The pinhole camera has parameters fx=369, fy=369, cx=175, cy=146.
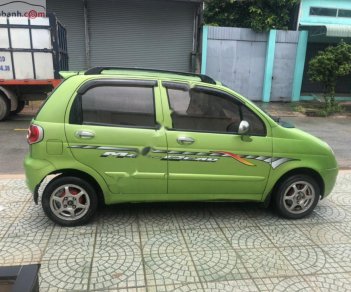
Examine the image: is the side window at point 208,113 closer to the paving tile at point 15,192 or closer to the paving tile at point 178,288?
the paving tile at point 178,288

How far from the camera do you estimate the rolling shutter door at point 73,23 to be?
1608 cm

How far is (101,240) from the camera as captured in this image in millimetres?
3822

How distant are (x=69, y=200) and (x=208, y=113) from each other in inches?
71.1

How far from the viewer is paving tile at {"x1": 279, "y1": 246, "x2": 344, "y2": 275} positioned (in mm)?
3398

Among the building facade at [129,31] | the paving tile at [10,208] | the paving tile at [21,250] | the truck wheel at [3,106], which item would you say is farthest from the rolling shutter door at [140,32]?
the paving tile at [21,250]

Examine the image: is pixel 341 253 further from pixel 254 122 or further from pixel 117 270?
pixel 117 270

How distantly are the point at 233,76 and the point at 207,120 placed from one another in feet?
42.6

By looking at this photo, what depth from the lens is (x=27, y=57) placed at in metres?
10.7

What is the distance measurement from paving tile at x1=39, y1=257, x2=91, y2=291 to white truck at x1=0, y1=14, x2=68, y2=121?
28.0 feet

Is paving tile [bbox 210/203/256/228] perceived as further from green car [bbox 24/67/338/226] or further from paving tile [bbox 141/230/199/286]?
paving tile [bbox 141/230/199/286]

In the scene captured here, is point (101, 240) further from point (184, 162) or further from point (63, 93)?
point (63, 93)

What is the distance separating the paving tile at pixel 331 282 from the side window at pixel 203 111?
173 cm

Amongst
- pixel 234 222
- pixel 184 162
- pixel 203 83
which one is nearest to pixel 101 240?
pixel 184 162

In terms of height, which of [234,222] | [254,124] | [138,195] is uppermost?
[254,124]
